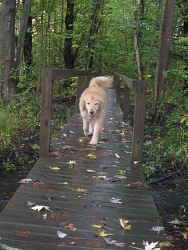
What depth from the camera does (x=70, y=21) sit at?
645 inches

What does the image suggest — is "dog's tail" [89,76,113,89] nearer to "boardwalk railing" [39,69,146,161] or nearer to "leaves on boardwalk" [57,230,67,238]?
"boardwalk railing" [39,69,146,161]

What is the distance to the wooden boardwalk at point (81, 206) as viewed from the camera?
2580 mm

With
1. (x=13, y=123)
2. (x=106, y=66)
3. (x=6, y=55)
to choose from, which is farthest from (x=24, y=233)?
(x=106, y=66)

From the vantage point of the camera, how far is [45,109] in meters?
4.86

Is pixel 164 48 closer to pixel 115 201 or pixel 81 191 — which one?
pixel 81 191

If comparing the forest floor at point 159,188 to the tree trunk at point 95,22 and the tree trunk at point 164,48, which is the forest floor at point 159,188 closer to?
the tree trunk at point 164,48

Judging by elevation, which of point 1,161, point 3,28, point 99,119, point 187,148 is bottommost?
point 1,161

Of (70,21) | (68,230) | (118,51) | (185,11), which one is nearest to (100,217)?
(68,230)

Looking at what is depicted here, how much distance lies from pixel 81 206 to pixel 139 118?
185cm

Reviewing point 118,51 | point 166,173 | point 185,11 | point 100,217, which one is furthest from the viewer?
point 118,51

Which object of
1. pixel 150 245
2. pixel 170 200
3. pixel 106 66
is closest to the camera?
pixel 150 245

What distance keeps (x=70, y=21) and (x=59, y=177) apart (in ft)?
44.4

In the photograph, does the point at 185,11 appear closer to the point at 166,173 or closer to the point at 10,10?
the point at 10,10

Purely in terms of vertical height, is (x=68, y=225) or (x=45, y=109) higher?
(x=45, y=109)
